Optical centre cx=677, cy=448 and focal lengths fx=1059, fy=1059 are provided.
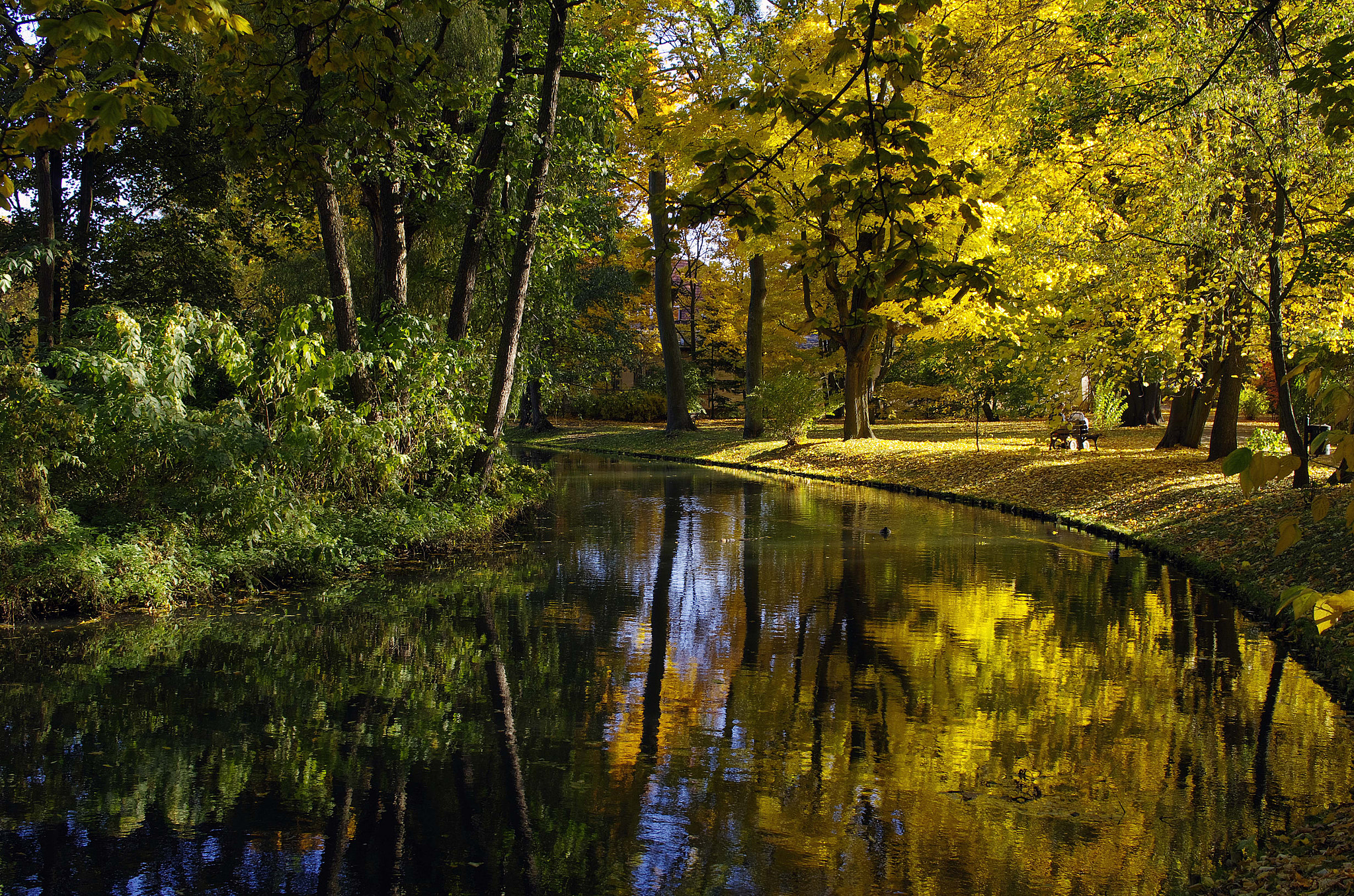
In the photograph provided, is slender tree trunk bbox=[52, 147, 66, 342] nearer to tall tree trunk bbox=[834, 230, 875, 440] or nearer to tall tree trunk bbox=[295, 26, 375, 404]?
tall tree trunk bbox=[295, 26, 375, 404]

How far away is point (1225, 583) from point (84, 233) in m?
18.2

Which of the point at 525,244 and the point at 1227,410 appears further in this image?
the point at 1227,410

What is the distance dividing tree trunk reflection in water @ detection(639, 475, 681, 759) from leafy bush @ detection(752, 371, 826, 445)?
13.1 meters

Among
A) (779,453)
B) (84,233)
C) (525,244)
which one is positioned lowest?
(779,453)

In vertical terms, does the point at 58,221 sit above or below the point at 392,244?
above

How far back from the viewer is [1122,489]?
1644 centimetres

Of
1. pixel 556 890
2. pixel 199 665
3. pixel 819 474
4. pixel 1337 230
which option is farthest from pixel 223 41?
pixel 819 474

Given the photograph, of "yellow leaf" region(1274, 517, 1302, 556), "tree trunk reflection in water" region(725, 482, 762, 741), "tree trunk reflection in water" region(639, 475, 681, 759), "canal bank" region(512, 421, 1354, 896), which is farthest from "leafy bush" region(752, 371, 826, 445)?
"yellow leaf" region(1274, 517, 1302, 556)

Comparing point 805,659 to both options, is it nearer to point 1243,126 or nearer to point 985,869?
point 985,869

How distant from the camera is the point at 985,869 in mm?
4180

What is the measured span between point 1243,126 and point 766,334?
91.4 ft

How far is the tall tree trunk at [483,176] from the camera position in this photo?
14.2m

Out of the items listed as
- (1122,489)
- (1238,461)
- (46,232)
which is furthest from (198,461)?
(1122,489)

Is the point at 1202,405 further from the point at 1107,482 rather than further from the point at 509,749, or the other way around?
the point at 509,749
